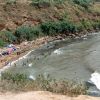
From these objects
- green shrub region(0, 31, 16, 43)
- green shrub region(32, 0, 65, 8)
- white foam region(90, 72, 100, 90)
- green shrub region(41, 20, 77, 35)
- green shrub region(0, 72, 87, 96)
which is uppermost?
green shrub region(0, 72, 87, 96)

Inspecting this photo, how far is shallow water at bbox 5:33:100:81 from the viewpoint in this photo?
3934cm

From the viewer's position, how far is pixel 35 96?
25.2 m

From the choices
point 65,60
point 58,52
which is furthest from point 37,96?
point 58,52

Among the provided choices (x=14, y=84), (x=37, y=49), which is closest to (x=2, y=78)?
(x=14, y=84)

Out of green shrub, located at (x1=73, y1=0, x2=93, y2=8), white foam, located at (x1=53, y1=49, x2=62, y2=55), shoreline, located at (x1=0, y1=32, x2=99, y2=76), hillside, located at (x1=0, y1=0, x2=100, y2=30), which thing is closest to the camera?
shoreline, located at (x1=0, y1=32, x2=99, y2=76)

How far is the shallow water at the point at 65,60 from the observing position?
39.3 m

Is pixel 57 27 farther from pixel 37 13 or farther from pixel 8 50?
pixel 8 50

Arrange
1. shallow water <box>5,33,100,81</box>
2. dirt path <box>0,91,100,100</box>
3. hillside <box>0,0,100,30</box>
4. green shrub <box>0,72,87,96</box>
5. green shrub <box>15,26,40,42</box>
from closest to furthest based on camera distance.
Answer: dirt path <box>0,91,100,100</box>
green shrub <box>0,72,87,96</box>
shallow water <box>5,33,100,81</box>
green shrub <box>15,26,40,42</box>
hillside <box>0,0,100,30</box>

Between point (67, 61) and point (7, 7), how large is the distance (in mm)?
21541

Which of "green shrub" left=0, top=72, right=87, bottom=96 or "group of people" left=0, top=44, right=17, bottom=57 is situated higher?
"green shrub" left=0, top=72, right=87, bottom=96

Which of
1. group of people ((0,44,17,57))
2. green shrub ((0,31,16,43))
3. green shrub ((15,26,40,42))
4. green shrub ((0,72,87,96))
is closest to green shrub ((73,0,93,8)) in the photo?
green shrub ((15,26,40,42))

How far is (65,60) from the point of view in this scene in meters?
46.4

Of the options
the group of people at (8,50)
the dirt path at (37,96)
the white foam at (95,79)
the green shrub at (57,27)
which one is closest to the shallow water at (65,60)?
the white foam at (95,79)

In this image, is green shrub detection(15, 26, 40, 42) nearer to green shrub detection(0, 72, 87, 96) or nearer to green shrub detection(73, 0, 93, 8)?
green shrub detection(73, 0, 93, 8)
